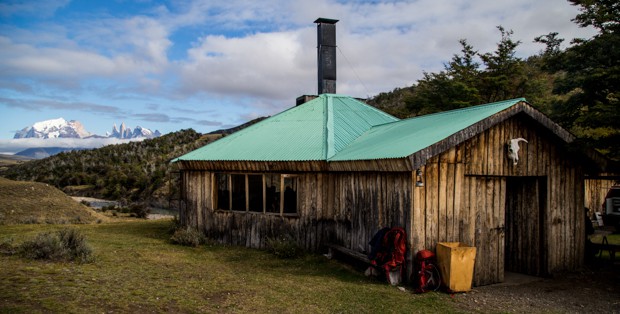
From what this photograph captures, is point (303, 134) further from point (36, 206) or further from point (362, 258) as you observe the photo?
point (36, 206)

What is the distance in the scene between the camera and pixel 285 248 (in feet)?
37.5

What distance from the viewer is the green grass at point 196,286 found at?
686 centimetres

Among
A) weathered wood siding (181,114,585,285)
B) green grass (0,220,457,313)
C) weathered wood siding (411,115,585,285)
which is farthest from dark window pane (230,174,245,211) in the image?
weathered wood siding (411,115,585,285)

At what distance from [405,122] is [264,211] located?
178 inches

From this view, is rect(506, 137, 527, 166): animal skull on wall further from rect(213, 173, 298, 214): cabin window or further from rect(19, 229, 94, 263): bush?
rect(19, 229, 94, 263): bush

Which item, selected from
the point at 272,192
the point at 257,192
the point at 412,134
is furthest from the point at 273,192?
the point at 412,134

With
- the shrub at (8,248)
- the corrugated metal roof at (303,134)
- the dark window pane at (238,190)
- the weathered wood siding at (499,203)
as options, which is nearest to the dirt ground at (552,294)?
the weathered wood siding at (499,203)

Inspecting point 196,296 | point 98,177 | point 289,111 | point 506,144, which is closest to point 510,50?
point 289,111

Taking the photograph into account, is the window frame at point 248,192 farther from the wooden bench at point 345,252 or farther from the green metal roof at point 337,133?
the wooden bench at point 345,252

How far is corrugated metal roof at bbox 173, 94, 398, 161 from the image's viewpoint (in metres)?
12.4

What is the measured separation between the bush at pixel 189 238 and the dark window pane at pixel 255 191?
1.71m

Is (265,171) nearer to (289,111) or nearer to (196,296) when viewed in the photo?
(289,111)

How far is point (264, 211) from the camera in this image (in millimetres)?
12531

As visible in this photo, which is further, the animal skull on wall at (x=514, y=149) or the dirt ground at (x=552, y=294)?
the animal skull on wall at (x=514, y=149)
